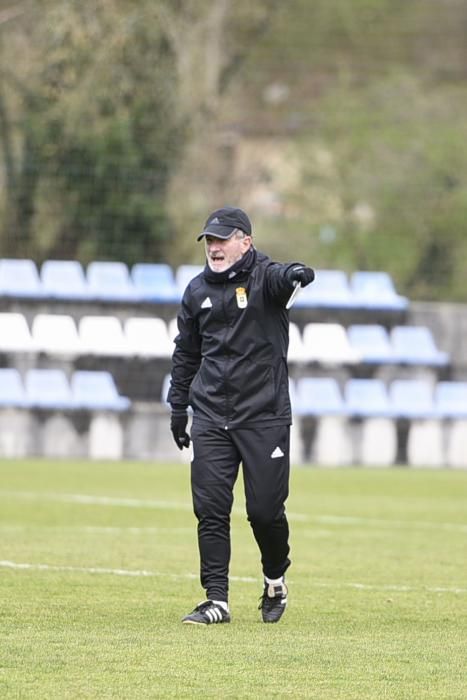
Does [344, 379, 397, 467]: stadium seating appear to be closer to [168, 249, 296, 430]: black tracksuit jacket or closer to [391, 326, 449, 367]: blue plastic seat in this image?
[391, 326, 449, 367]: blue plastic seat

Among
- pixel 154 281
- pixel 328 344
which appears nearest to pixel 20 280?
pixel 154 281

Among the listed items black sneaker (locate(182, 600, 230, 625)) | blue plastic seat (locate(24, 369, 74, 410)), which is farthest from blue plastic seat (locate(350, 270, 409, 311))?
black sneaker (locate(182, 600, 230, 625))

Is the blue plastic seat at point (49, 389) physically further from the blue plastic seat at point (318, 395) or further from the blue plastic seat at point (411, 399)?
the blue plastic seat at point (411, 399)

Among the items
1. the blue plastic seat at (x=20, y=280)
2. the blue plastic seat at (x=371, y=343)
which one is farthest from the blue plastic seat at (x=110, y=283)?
the blue plastic seat at (x=371, y=343)

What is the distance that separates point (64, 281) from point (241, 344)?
16.8 meters

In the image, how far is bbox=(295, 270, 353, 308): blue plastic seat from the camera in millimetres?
26047

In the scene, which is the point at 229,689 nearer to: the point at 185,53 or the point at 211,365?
the point at 211,365

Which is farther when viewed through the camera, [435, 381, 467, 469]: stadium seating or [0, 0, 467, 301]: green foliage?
[0, 0, 467, 301]: green foliage

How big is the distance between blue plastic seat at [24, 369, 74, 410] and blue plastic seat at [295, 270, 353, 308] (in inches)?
149

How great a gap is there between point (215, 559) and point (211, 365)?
99 cm

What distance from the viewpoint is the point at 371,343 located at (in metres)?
26.2

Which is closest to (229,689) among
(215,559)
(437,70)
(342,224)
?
(215,559)

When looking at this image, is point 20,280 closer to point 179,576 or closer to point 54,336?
point 54,336

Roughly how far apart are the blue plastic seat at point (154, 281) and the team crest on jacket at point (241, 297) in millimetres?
16637
